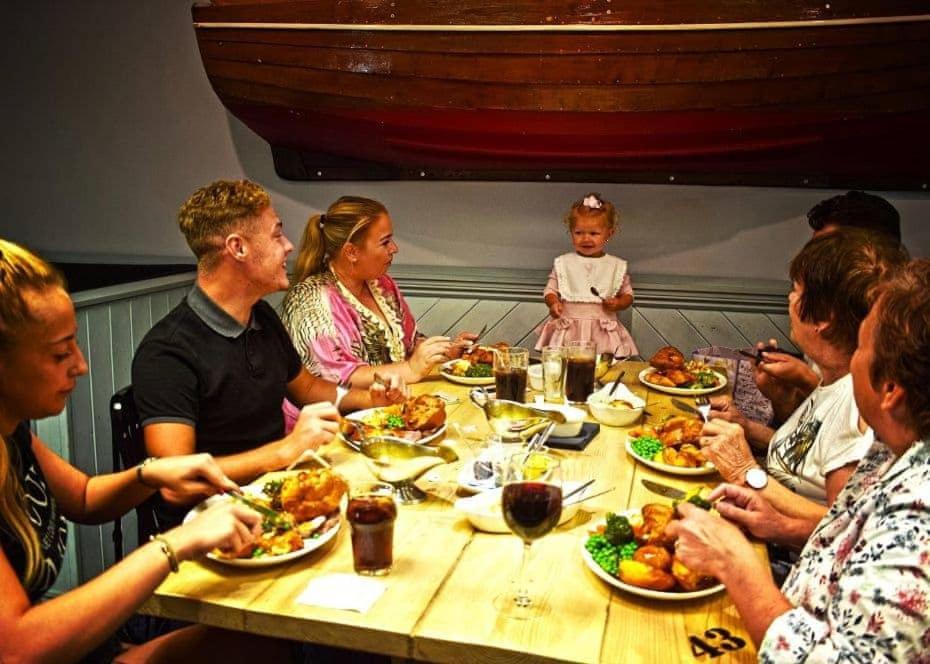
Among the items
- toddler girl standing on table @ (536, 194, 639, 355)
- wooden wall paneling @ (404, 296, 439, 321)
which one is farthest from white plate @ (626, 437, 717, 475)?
wooden wall paneling @ (404, 296, 439, 321)

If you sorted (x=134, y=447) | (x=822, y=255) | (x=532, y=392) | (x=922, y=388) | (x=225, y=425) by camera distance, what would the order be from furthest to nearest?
1. (x=532, y=392)
2. (x=225, y=425)
3. (x=134, y=447)
4. (x=822, y=255)
5. (x=922, y=388)

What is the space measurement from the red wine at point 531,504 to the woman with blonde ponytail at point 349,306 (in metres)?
1.32

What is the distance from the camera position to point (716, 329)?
388cm

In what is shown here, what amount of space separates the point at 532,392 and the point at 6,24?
421 cm

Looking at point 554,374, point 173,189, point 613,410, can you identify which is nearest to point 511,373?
point 554,374

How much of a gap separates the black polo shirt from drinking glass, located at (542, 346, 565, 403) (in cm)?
75

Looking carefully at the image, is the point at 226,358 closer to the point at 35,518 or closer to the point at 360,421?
the point at 360,421

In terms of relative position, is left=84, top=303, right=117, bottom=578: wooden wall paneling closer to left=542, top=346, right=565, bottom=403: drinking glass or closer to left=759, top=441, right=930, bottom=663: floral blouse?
left=542, top=346, right=565, bottom=403: drinking glass

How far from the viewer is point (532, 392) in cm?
240

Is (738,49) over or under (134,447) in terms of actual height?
over

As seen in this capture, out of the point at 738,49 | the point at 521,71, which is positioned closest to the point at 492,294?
the point at 521,71

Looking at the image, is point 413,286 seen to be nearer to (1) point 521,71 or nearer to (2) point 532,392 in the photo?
(1) point 521,71

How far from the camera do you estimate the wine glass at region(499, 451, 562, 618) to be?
118cm

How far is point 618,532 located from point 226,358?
3.72 ft
